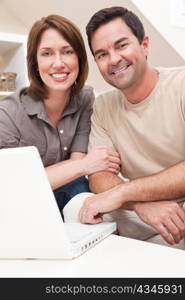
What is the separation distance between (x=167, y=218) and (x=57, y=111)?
771 mm

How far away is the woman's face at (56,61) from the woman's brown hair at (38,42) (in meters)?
0.02

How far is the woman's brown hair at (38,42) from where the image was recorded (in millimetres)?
1519

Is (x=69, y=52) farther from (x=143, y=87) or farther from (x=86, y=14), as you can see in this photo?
(x=86, y=14)

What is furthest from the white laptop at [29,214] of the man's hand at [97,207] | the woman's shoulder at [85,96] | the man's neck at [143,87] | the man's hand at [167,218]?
the woman's shoulder at [85,96]

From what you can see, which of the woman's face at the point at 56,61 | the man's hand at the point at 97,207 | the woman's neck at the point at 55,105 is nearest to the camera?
the man's hand at the point at 97,207

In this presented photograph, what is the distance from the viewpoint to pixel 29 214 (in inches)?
26.0

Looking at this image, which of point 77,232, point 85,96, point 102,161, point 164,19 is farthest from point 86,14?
point 77,232

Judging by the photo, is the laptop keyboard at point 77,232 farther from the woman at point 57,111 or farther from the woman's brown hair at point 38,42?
the woman's brown hair at point 38,42

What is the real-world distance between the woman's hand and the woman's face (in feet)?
1.08

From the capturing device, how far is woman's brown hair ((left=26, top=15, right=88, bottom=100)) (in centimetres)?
152

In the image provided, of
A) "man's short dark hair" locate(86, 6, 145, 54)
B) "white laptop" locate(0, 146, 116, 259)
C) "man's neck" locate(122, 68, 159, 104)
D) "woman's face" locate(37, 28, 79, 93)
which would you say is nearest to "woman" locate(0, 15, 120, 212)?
"woman's face" locate(37, 28, 79, 93)

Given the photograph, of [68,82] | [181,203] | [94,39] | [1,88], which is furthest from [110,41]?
[1,88]

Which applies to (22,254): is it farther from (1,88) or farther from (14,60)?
(14,60)

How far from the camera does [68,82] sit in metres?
1.57
